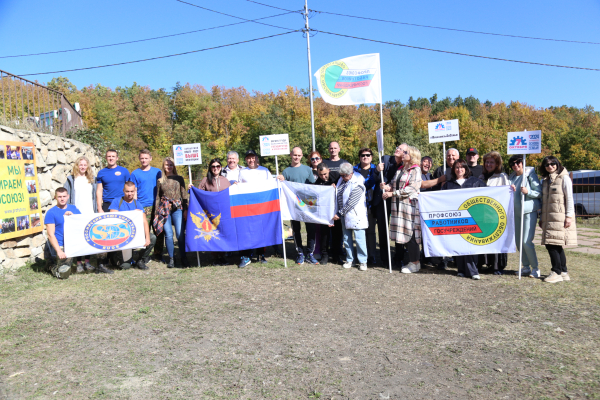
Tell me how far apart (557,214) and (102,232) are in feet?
22.8

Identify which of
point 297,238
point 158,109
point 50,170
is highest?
point 158,109

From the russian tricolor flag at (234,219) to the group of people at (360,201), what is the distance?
310 millimetres

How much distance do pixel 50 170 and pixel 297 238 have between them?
506cm

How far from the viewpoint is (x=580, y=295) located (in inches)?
211

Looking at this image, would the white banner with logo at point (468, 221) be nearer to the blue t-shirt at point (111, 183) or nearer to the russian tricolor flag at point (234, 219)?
the russian tricolor flag at point (234, 219)

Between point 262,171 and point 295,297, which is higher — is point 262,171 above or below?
above

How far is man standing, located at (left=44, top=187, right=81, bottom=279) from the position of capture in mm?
6449

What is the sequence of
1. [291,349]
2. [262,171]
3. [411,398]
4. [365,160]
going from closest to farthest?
[411,398], [291,349], [365,160], [262,171]

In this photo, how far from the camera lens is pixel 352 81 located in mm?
7699

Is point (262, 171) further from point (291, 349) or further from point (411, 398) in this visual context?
point (411, 398)

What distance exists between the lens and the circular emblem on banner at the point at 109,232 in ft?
21.9

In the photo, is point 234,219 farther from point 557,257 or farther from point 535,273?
point 557,257

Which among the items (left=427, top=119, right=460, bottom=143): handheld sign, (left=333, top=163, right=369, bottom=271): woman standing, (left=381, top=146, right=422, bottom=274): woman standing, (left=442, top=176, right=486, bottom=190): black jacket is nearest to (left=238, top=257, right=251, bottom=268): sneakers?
(left=333, top=163, right=369, bottom=271): woman standing

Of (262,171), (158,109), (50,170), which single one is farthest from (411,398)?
(158,109)
